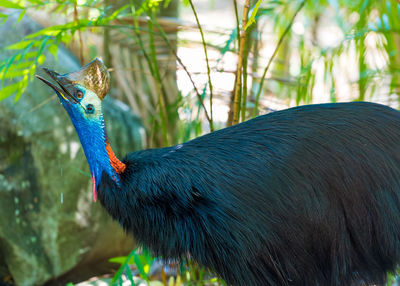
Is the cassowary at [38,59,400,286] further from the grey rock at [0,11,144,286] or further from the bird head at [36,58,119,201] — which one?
the grey rock at [0,11,144,286]

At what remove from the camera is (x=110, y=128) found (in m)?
2.87

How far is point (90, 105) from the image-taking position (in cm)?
159

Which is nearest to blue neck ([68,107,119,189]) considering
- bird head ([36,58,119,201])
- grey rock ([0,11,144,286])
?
bird head ([36,58,119,201])

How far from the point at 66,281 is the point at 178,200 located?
165 centimetres

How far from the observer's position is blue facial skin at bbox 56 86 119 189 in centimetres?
158

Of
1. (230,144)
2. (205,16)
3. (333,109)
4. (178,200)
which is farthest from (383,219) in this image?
(205,16)

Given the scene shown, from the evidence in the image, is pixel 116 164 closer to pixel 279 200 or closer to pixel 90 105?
pixel 90 105

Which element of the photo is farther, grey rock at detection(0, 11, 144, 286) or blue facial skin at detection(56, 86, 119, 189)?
grey rock at detection(0, 11, 144, 286)

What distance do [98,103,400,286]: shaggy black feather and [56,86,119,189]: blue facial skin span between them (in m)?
0.03

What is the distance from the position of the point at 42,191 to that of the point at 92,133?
4.13 feet

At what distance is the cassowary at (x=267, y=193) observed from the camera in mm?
1508

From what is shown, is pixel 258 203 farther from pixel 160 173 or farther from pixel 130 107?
pixel 130 107

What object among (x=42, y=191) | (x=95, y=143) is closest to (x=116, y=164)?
(x=95, y=143)

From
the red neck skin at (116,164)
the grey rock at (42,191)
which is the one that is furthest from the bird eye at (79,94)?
the grey rock at (42,191)
